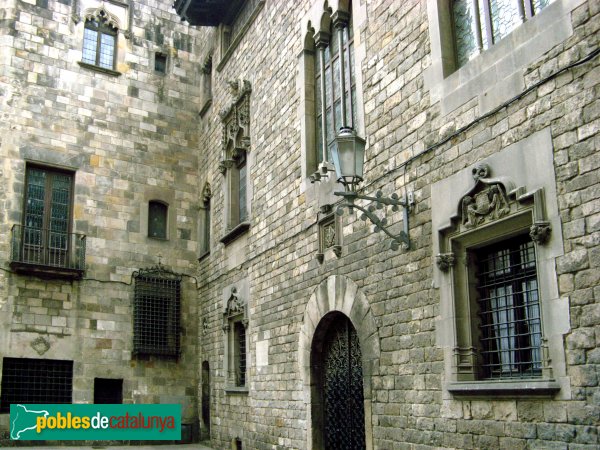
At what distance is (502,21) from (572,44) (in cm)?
125

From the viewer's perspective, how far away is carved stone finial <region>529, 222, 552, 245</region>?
5.51 metres

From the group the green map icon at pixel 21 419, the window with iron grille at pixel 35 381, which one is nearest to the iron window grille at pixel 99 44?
the window with iron grille at pixel 35 381

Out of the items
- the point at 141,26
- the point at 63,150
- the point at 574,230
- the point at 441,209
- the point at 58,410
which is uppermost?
the point at 141,26

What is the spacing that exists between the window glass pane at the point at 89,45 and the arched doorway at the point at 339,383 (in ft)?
28.7

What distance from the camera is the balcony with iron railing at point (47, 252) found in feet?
41.6

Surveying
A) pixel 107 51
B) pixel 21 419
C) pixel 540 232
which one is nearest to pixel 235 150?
pixel 107 51

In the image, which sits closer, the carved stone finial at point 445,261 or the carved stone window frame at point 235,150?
the carved stone finial at point 445,261

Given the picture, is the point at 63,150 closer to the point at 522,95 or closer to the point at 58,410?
the point at 58,410

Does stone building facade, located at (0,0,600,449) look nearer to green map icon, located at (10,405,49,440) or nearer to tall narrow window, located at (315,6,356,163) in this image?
tall narrow window, located at (315,6,356,163)

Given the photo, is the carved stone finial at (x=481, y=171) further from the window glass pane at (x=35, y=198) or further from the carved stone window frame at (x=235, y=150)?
the window glass pane at (x=35, y=198)

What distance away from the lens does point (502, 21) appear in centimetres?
661

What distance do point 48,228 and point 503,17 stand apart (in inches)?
389

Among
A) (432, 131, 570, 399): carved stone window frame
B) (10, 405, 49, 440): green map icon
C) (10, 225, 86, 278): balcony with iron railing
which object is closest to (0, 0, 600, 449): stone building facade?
(432, 131, 570, 399): carved stone window frame


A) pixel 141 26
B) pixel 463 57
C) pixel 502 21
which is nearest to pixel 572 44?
pixel 502 21
